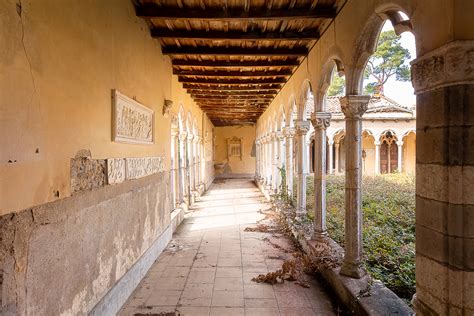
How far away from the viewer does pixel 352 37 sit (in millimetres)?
3389

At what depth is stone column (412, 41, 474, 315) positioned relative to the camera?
1.76m

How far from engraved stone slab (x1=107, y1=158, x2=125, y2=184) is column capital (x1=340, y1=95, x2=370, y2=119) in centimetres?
262

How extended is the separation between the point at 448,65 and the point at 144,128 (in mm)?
3533

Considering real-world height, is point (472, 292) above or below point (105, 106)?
below

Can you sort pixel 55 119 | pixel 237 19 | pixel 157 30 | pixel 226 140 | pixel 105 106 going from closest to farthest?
pixel 55 119 → pixel 105 106 → pixel 237 19 → pixel 157 30 → pixel 226 140

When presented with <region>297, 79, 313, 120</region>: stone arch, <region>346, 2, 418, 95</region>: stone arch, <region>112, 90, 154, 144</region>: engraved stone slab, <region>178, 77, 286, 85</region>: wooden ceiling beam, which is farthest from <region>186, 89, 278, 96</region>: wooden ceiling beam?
<region>346, 2, 418, 95</region>: stone arch

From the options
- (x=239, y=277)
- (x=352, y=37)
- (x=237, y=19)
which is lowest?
(x=239, y=277)

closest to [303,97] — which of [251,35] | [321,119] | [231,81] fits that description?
[321,119]

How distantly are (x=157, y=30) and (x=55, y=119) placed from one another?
3011 mm

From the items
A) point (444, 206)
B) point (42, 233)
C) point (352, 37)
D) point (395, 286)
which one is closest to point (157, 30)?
point (352, 37)

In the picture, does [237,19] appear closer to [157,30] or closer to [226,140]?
[157,30]

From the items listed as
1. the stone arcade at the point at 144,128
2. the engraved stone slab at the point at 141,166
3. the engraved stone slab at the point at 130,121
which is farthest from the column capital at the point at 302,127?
the engraved stone slab at the point at 130,121

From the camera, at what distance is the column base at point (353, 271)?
3460mm

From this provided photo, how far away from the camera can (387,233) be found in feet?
17.5
